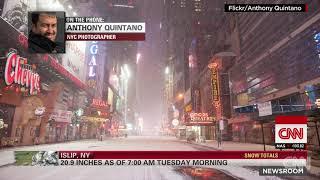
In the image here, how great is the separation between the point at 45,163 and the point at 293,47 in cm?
2427

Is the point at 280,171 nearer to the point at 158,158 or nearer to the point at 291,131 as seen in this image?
the point at 291,131

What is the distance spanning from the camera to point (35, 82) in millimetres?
25969

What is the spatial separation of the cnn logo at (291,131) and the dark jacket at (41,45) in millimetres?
5718

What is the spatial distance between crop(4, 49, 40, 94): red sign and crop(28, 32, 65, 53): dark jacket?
16.1 meters

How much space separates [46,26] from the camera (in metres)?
6.09

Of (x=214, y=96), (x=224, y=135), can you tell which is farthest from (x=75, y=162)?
(x=224, y=135)

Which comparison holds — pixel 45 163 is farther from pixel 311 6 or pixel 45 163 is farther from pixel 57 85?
pixel 57 85

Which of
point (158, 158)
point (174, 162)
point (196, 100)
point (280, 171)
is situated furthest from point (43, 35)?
point (196, 100)

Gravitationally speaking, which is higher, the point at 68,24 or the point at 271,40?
the point at 271,40

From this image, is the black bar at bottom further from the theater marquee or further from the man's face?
the theater marquee

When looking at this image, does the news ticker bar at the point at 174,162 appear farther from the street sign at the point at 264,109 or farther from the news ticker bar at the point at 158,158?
the street sign at the point at 264,109

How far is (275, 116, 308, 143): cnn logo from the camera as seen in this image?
19.2ft

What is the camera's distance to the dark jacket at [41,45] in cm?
613

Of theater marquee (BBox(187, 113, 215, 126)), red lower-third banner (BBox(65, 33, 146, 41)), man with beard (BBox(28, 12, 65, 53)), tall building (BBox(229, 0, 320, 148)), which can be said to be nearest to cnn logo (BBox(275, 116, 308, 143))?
red lower-third banner (BBox(65, 33, 146, 41))
